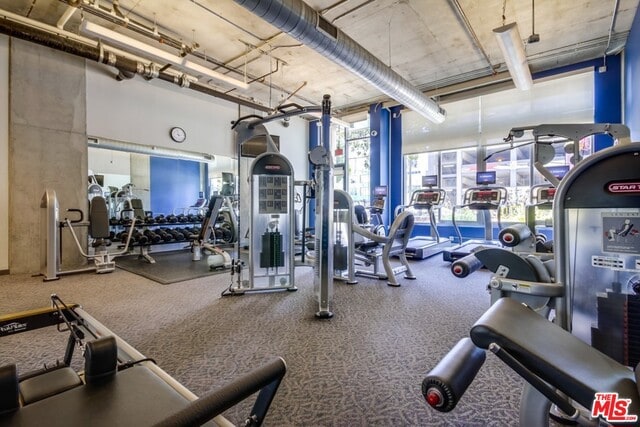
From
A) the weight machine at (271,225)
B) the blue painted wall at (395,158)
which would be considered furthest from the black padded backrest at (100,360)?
the blue painted wall at (395,158)

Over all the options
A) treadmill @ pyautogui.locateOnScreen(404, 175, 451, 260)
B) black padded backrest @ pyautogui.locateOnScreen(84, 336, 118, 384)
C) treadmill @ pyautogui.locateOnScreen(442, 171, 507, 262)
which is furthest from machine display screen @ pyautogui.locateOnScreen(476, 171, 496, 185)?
black padded backrest @ pyautogui.locateOnScreen(84, 336, 118, 384)

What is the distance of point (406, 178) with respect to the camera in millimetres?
9008

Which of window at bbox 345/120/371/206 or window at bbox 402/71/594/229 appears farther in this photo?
window at bbox 345/120/371/206

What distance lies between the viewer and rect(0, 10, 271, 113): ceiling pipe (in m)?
4.49

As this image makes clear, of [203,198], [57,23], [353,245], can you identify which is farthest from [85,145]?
[353,245]

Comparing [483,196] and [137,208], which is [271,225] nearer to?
[137,208]

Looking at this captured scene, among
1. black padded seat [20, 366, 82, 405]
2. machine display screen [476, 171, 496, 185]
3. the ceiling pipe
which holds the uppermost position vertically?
the ceiling pipe

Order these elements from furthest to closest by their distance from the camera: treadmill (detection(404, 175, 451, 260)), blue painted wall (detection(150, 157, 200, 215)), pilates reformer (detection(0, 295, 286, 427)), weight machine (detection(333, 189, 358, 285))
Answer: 1. blue painted wall (detection(150, 157, 200, 215))
2. treadmill (detection(404, 175, 451, 260))
3. weight machine (detection(333, 189, 358, 285))
4. pilates reformer (detection(0, 295, 286, 427))

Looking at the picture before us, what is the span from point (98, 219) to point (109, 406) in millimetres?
5137

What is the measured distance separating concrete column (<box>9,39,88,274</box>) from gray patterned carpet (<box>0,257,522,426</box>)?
817 millimetres

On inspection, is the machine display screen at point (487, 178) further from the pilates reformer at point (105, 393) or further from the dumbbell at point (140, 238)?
the dumbbell at point (140, 238)

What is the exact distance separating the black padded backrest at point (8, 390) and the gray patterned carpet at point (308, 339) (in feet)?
3.34

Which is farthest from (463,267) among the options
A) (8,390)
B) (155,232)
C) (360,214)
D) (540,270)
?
(155,232)

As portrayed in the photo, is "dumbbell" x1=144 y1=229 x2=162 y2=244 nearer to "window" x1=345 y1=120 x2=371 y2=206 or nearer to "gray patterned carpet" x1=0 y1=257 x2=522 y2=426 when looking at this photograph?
"gray patterned carpet" x1=0 y1=257 x2=522 y2=426
